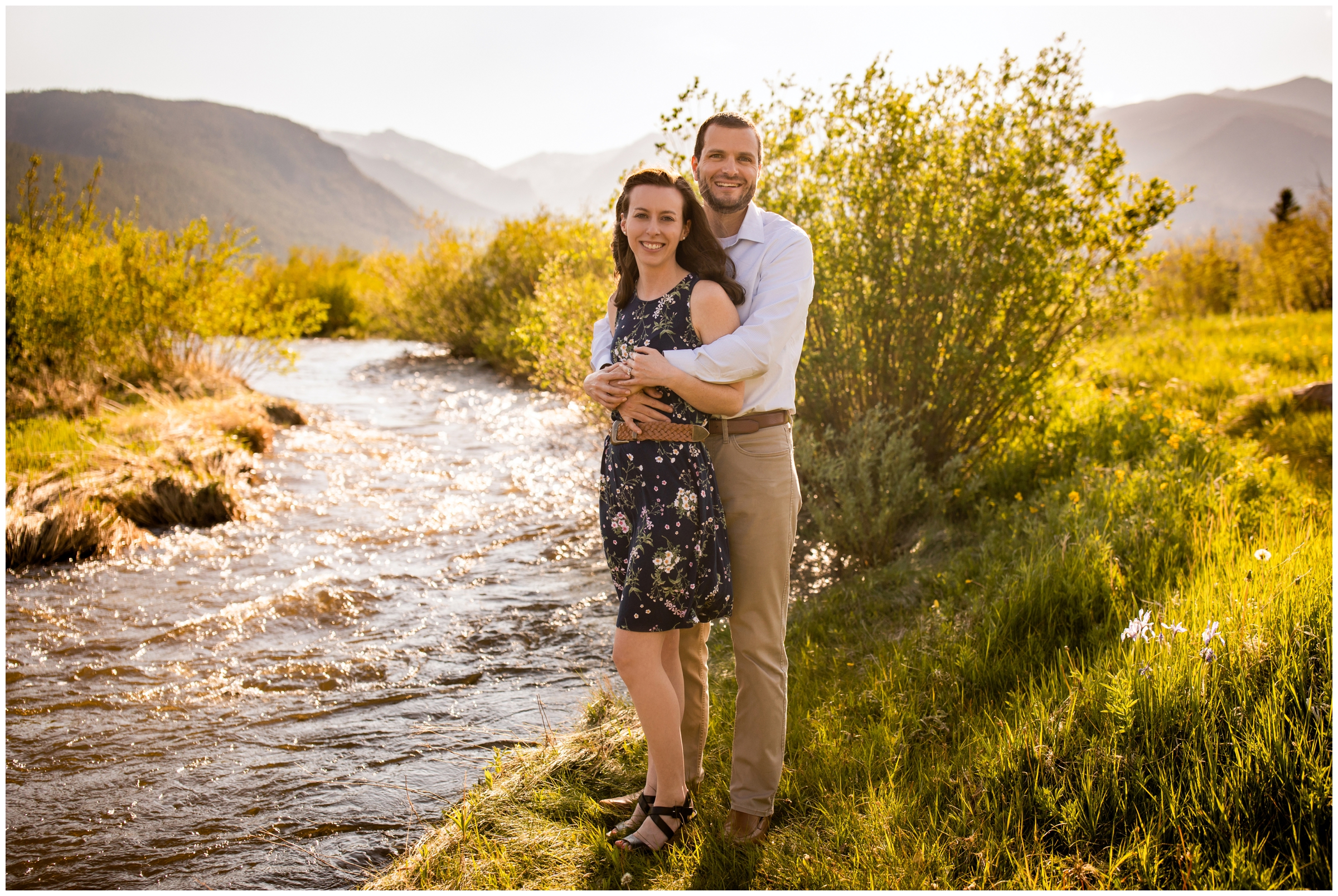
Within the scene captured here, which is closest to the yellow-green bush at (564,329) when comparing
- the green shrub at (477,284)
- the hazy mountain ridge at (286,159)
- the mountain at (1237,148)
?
the green shrub at (477,284)

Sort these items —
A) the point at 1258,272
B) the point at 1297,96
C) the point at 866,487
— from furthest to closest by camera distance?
the point at 1297,96 → the point at 1258,272 → the point at 866,487

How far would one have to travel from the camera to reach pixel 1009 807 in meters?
2.39

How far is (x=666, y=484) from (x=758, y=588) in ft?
1.56

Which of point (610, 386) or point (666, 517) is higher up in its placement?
point (610, 386)

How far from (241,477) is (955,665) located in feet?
22.7

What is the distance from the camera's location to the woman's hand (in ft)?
8.08

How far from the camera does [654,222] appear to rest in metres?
2.55

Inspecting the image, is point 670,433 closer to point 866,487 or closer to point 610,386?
point 610,386

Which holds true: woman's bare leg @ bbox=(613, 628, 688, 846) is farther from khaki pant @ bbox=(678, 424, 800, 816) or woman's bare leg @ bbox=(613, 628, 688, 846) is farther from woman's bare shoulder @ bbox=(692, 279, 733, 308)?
woman's bare shoulder @ bbox=(692, 279, 733, 308)

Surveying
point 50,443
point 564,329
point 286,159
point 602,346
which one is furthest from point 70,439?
point 286,159

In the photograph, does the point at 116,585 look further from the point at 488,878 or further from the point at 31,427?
the point at 488,878

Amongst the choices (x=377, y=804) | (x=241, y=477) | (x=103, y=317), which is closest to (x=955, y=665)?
(x=377, y=804)

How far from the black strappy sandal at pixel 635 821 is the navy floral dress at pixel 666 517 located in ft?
2.02

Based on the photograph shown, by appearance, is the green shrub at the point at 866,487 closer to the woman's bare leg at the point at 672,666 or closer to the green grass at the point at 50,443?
the woman's bare leg at the point at 672,666
